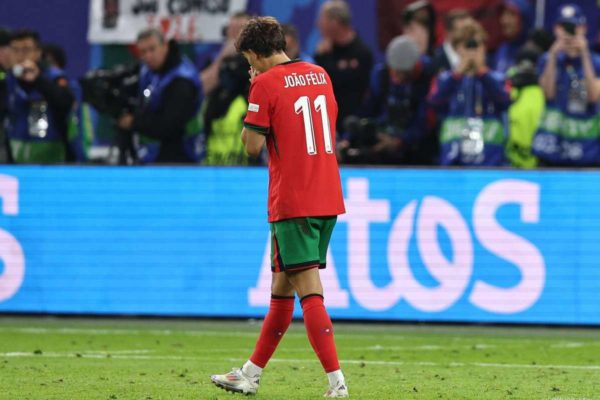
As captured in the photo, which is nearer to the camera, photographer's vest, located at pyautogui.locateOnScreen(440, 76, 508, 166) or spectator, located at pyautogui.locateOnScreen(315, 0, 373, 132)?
photographer's vest, located at pyautogui.locateOnScreen(440, 76, 508, 166)

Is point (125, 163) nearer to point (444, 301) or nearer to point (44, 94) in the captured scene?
point (44, 94)

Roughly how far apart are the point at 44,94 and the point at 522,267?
15.1 feet

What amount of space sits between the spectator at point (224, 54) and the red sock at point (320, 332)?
6.41 m

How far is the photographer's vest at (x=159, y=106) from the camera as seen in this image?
12617 mm

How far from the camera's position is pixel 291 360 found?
950 centimetres

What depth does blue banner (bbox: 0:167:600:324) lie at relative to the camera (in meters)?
12.0

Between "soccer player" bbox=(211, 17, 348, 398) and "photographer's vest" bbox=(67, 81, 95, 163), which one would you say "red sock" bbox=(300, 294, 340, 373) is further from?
"photographer's vest" bbox=(67, 81, 95, 163)

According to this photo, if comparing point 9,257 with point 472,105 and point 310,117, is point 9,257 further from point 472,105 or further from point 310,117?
point 310,117

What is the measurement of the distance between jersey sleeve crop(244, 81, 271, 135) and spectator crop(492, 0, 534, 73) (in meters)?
7.01

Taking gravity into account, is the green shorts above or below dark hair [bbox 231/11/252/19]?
below

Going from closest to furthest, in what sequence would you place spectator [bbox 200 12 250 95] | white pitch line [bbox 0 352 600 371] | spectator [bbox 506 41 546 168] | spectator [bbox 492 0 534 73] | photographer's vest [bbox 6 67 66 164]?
white pitch line [bbox 0 352 600 371] < spectator [bbox 506 41 546 168] < photographer's vest [bbox 6 67 66 164] < spectator [bbox 200 12 250 95] < spectator [bbox 492 0 534 73]

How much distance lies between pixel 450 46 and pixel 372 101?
3.09ft

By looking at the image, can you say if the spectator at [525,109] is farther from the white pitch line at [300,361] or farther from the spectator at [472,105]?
the white pitch line at [300,361]

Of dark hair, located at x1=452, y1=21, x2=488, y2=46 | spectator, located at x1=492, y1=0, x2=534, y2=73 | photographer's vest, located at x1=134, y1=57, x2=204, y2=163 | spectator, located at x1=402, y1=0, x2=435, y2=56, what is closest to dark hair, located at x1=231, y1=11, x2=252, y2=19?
photographer's vest, located at x1=134, y1=57, x2=204, y2=163
